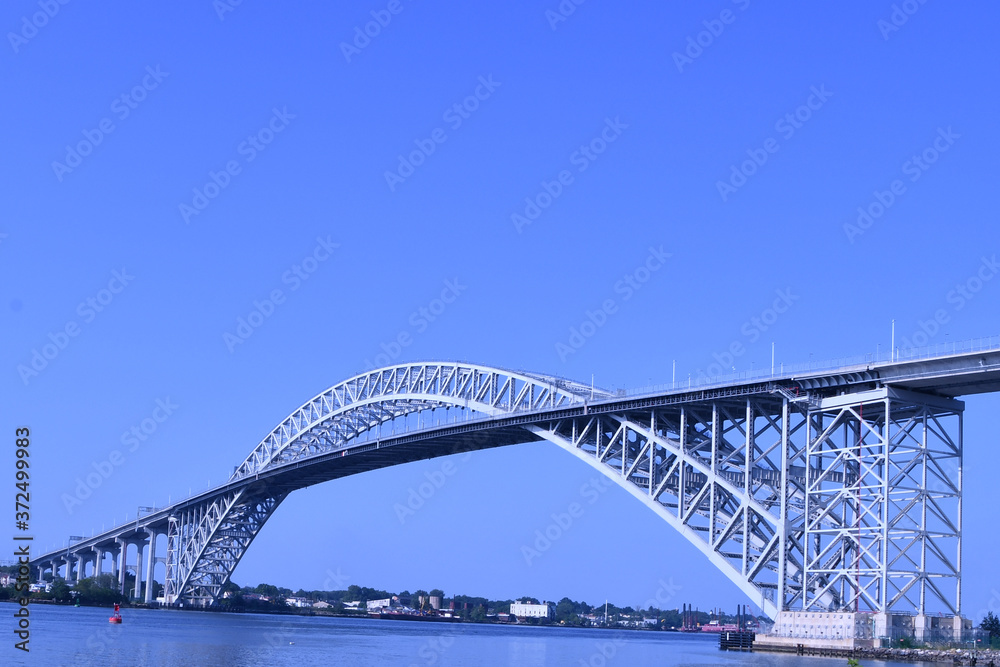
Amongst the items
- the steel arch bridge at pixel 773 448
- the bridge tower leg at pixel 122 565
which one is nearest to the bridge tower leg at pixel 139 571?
the bridge tower leg at pixel 122 565

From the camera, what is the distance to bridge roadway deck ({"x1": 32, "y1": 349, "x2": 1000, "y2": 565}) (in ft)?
147

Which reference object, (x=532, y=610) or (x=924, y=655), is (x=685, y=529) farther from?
(x=532, y=610)

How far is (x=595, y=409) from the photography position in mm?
59500

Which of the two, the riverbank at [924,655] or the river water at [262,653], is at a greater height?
the riverbank at [924,655]

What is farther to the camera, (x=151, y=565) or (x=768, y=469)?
(x=151, y=565)

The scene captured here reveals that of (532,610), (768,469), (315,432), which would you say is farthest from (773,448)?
(532,610)

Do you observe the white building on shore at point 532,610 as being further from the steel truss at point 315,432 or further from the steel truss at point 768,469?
the steel truss at point 768,469

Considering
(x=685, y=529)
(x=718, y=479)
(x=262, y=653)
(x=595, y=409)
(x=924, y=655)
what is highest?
(x=595, y=409)

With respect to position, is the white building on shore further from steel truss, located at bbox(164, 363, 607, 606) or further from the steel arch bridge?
the steel arch bridge

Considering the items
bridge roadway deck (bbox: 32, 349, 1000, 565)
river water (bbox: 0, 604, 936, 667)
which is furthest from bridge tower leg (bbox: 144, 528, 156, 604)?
river water (bbox: 0, 604, 936, 667)

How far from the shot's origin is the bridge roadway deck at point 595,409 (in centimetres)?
4478

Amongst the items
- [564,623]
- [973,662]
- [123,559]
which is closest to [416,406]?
[973,662]

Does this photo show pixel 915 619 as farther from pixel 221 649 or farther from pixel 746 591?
pixel 221 649

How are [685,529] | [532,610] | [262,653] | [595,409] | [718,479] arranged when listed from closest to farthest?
[262,653]
[718,479]
[685,529]
[595,409]
[532,610]
